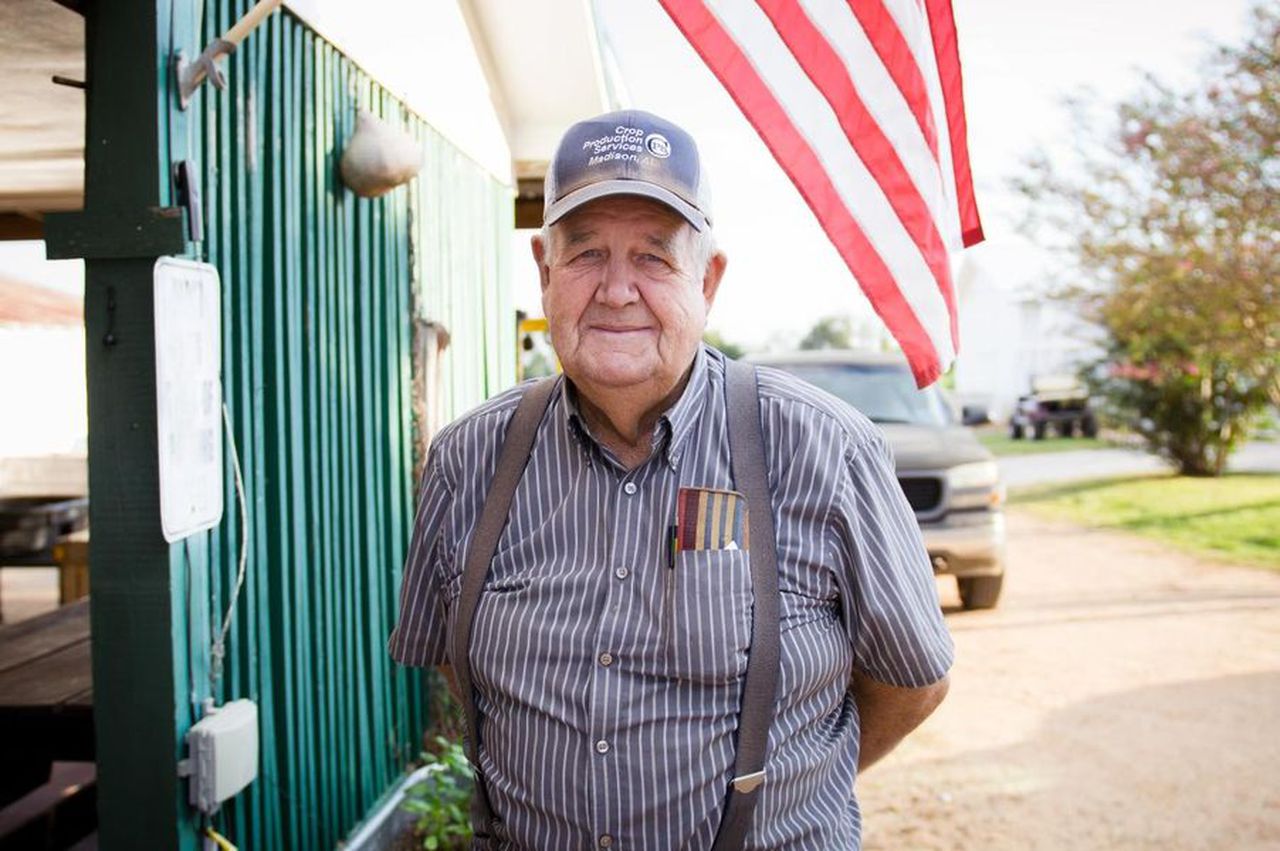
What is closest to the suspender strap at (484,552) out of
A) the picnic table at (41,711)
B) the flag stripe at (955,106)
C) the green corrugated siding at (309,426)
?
the green corrugated siding at (309,426)

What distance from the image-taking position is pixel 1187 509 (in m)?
14.0

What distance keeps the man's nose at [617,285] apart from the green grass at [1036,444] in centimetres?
2491

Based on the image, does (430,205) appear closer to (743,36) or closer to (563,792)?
(743,36)

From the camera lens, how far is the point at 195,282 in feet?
8.47

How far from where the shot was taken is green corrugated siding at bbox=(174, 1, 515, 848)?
117 inches

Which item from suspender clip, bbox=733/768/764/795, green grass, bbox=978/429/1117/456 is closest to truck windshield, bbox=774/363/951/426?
suspender clip, bbox=733/768/764/795

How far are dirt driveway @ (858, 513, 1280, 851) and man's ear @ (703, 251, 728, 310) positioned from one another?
3230 mm

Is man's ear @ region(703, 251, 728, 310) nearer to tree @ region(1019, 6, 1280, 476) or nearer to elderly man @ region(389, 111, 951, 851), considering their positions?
elderly man @ region(389, 111, 951, 851)

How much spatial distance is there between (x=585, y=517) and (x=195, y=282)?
51.0 inches

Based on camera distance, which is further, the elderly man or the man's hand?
the man's hand

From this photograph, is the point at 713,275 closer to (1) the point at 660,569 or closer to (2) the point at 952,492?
(1) the point at 660,569

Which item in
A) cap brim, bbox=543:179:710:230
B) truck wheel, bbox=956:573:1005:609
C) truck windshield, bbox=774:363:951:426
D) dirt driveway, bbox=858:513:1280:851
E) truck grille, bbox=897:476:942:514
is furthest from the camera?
truck windshield, bbox=774:363:951:426

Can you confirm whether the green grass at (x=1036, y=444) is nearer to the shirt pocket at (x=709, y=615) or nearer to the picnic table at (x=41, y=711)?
the picnic table at (x=41, y=711)

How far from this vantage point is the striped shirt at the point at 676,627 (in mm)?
1813
